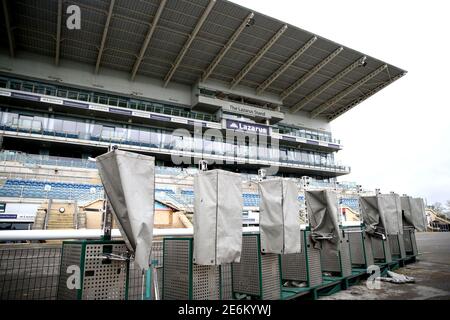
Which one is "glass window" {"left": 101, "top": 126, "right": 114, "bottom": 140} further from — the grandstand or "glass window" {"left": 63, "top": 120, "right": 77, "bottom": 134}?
"glass window" {"left": 63, "top": 120, "right": 77, "bottom": 134}

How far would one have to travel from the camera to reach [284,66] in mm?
27969

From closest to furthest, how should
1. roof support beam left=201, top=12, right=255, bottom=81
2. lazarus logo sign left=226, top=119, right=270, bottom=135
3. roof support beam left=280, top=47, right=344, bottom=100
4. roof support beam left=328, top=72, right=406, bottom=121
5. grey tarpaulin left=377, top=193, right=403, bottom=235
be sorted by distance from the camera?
grey tarpaulin left=377, top=193, right=403, bottom=235
roof support beam left=201, top=12, right=255, bottom=81
roof support beam left=280, top=47, right=344, bottom=100
lazarus logo sign left=226, top=119, right=270, bottom=135
roof support beam left=328, top=72, right=406, bottom=121

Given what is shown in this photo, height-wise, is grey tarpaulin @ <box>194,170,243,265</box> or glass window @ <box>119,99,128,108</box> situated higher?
glass window @ <box>119,99,128,108</box>

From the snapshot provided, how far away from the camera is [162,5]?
20078 millimetres

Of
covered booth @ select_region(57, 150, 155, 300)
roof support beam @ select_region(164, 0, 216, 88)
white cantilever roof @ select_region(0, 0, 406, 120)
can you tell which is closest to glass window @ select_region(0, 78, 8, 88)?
white cantilever roof @ select_region(0, 0, 406, 120)

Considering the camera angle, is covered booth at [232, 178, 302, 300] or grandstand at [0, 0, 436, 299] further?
grandstand at [0, 0, 436, 299]

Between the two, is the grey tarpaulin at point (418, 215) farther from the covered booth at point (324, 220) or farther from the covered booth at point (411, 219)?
the covered booth at point (324, 220)

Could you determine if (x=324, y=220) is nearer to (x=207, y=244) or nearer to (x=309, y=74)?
(x=207, y=244)

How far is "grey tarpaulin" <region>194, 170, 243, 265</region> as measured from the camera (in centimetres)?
329

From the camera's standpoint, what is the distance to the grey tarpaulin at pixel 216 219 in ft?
10.8

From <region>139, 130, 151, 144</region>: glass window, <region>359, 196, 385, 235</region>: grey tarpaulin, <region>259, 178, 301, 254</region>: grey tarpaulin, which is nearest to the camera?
<region>259, 178, 301, 254</region>: grey tarpaulin

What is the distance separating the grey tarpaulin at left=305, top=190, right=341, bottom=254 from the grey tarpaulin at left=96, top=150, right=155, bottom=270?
3443 millimetres
